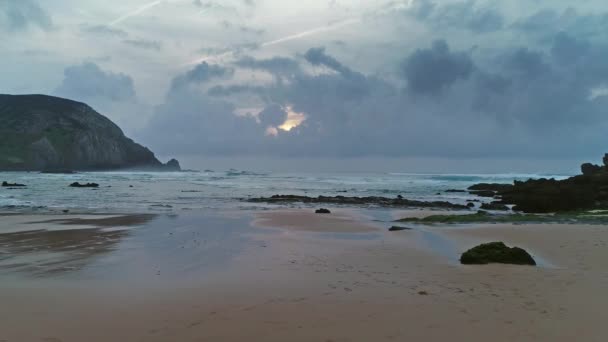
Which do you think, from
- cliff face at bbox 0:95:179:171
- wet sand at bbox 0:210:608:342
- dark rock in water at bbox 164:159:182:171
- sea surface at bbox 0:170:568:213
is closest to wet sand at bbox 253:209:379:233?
wet sand at bbox 0:210:608:342

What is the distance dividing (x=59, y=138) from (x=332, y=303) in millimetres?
145728

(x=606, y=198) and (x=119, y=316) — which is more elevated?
(x=606, y=198)

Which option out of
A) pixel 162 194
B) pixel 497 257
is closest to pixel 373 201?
pixel 162 194

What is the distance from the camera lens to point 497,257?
350 inches

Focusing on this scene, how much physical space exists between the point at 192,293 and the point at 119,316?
131 cm

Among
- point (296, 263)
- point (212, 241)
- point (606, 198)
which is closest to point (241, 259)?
point (296, 263)

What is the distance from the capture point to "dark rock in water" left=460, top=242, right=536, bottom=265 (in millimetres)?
8797

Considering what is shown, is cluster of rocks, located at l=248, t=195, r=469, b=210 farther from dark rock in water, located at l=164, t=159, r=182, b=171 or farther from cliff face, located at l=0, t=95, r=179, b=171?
dark rock in water, located at l=164, t=159, r=182, b=171

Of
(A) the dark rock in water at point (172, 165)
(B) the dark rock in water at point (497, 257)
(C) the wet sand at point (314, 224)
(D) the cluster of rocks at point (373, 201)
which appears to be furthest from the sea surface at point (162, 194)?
(A) the dark rock in water at point (172, 165)

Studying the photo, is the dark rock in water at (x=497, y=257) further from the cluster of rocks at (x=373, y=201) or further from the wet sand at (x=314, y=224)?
the cluster of rocks at (x=373, y=201)

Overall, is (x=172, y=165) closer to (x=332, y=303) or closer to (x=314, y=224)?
(x=314, y=224)

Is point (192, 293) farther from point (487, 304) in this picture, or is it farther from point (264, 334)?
point (487, 304)

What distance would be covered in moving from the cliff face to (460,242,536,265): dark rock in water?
12989 cm

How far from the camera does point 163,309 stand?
5.67 metres
